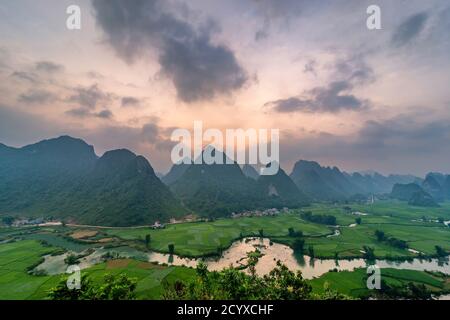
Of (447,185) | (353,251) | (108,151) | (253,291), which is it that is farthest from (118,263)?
(447,185)

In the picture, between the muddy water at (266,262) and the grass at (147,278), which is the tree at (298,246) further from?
the grass at (147,278)

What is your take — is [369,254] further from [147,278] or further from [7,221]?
[7,221]

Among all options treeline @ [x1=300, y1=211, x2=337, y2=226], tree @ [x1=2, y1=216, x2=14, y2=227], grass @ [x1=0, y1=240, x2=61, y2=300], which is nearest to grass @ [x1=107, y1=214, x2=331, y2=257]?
treeline @ [x1=300, y1=211, x2=337, y2=226]

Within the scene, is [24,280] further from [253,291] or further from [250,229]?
[250,229]

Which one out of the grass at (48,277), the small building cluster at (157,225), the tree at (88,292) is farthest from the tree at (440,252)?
the small building cluster at (157,225)

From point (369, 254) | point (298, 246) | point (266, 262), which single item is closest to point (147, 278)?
point (266, 262)
